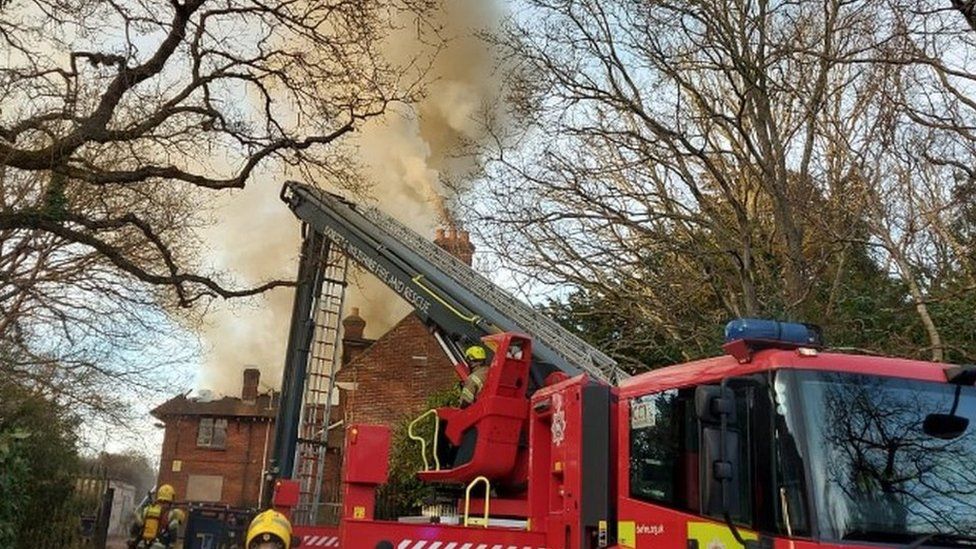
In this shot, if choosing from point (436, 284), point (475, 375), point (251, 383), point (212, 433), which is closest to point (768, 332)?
point (475, 375)

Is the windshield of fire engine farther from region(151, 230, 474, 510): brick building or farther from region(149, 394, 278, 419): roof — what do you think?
region(149, 394, 278, 419): roof

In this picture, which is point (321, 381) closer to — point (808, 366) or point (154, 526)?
point (154, 526)

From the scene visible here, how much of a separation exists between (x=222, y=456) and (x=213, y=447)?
62 centimetres

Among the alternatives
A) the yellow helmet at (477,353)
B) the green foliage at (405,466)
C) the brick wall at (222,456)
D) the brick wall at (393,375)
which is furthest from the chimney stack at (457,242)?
the brick wall at (222,456)

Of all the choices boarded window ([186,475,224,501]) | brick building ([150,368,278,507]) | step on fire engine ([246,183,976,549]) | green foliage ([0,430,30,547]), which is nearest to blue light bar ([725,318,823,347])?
step on fire engine ([246,183,976,549])

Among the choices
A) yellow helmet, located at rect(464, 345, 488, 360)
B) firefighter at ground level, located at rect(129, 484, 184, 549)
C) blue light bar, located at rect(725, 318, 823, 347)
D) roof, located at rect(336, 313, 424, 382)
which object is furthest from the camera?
roof, located at rect(336, 313, 424, 382)

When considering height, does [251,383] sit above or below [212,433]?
above

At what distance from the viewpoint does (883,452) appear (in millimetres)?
4488

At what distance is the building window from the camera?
129 feet

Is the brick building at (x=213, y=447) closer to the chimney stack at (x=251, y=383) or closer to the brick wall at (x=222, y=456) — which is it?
the brick wall at (x=222, y=456)

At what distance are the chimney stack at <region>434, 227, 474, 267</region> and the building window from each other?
26.9 metres

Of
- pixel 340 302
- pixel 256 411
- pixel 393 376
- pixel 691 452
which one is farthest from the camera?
pixel 256 411

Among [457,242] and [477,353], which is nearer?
[477,353]

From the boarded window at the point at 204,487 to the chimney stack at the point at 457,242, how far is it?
87.5 ft
